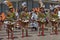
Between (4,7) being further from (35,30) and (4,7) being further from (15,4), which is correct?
(35,30)

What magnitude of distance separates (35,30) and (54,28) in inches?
81.1

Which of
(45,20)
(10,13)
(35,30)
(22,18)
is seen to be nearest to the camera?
(10,13)

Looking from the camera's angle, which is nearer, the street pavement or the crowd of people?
the crowd of people

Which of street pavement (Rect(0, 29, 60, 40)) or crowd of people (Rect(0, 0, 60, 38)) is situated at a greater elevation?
crowd of people (Rect(0, 0, 60, 38))

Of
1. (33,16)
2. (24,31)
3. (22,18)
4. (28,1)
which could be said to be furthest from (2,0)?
(22,18)

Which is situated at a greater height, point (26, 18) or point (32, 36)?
point (26, 18)

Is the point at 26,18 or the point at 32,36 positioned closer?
the point at 26,18

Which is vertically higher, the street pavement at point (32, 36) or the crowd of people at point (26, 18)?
the crowd of people at point (26, 18)

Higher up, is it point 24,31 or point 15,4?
point 15,4

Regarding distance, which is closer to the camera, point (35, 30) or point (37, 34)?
point (37, 34)

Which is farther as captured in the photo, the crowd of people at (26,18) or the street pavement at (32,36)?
the street pavement at (32,36)

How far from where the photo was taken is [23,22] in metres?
17.5

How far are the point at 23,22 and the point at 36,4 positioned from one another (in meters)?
9.55

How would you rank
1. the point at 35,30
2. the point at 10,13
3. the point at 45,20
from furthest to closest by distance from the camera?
the point at 35,30
the point at 45,20
the point at 10,13
